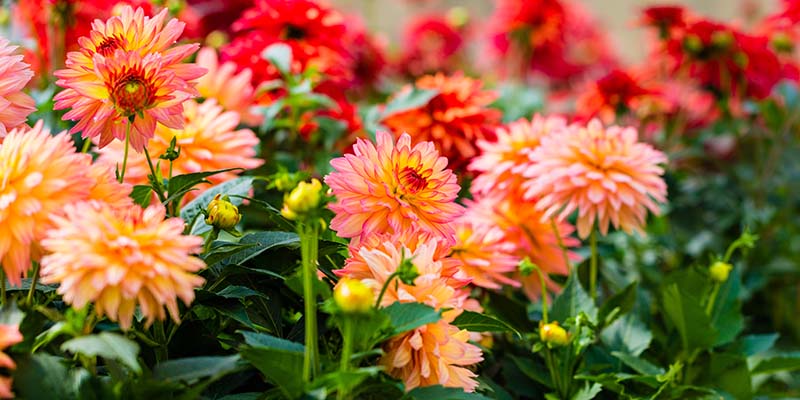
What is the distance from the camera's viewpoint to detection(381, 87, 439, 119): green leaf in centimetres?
97

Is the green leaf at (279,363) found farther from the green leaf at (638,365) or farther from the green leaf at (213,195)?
the green leaf at (638,365)

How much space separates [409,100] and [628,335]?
1.25ft

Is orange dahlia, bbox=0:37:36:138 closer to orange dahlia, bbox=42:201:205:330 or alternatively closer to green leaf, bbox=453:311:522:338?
orange dahlia, bbox=42:201:205:330

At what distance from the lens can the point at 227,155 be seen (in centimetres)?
81

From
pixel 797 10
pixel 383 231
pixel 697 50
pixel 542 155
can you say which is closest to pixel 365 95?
pixel 697 50

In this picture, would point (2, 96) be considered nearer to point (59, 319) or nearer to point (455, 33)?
point (59, 319)

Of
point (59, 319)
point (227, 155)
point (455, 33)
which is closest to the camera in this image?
point (59, 319)

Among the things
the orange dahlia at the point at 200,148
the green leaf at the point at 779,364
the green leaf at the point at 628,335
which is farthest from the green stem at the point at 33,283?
the green leaf at the point at 779,364

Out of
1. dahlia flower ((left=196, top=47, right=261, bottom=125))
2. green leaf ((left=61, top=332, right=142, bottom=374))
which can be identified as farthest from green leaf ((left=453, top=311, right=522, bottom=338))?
dahlia flower ((left=196, top=47, right=261, bottom=125))

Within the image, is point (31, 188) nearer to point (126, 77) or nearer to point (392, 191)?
point (126, 77)

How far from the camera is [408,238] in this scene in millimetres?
629

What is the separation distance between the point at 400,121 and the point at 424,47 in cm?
98

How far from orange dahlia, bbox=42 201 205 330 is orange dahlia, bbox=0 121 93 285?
0.08ft

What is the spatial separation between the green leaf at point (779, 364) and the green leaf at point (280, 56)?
0.65m
